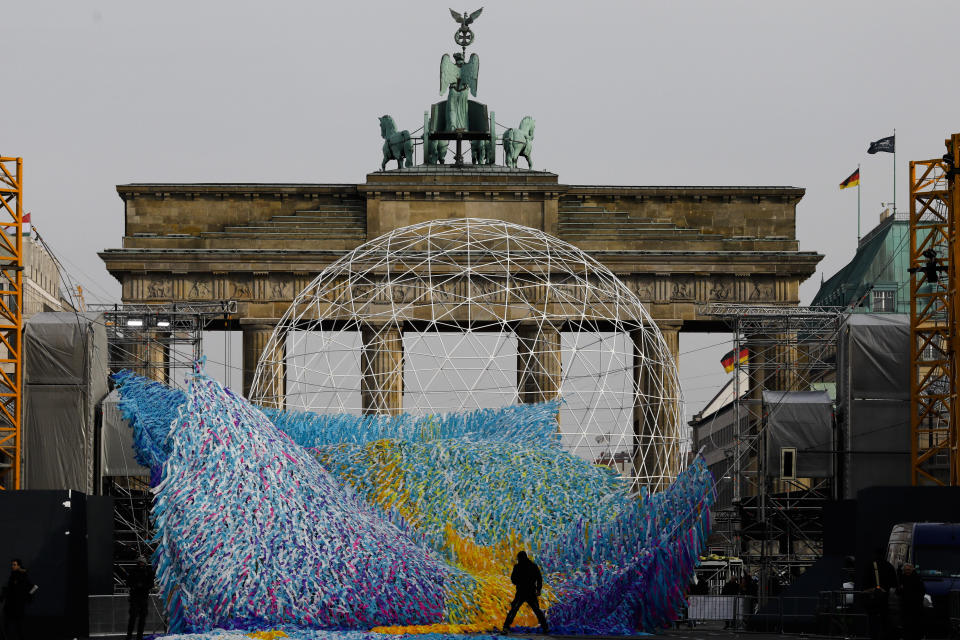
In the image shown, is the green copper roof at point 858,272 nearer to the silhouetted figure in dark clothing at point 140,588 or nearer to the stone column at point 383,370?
the stone column at point 383,370

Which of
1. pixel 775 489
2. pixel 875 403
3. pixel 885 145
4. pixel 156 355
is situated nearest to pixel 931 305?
pixel 875 403

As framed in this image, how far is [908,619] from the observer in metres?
29.2

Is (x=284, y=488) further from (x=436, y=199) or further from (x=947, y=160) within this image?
(x=436, y=199)

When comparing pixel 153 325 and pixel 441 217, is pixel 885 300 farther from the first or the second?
pixel 153 325

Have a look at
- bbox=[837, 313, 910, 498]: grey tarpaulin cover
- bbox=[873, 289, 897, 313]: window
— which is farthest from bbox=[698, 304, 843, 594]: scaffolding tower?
bbox=[873, 289, 897, 313]: window

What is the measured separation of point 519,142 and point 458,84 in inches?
139

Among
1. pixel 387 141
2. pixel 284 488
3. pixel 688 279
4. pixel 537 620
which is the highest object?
pixel 387 141

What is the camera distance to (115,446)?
190 ft

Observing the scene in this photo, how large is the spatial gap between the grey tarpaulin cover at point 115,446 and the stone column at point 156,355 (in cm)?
174

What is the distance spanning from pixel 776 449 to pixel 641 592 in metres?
25.0

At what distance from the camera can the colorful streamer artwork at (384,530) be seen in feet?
97.1

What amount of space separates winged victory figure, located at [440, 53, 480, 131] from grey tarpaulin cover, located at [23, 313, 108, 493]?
29.2m

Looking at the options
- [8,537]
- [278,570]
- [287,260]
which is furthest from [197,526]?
[287,260]

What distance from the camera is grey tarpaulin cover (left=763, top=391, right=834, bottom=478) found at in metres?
56.0
